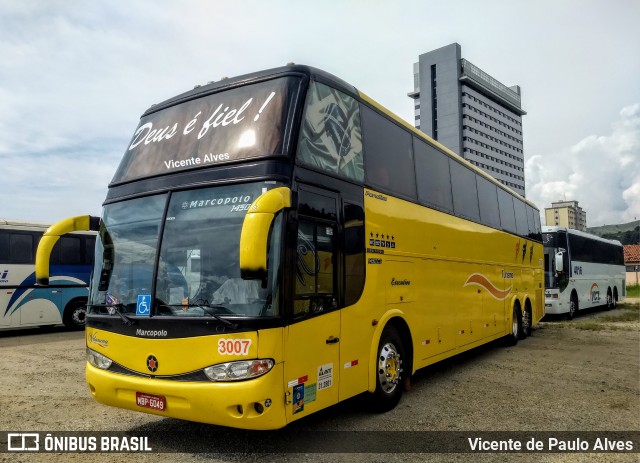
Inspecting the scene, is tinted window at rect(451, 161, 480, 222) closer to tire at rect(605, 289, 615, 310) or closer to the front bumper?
the front bumper

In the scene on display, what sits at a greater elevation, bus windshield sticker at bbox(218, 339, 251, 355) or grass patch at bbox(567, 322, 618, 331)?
bus windshield sticker at bbox(218, 339, 251, 355)

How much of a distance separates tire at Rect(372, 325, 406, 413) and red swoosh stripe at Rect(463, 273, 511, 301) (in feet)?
10.3

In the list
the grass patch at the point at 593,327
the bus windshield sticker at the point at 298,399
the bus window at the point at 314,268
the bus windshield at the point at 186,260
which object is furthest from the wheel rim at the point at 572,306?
the bus windshield at the point at 186,260

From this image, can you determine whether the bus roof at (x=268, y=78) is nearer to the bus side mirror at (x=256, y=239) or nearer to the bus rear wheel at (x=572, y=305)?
the bus side mirror at (x=256, y=239)

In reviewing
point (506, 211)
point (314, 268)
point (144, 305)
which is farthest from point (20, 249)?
point (506, 211)

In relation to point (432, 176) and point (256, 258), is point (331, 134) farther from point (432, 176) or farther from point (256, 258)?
point (432, 176)

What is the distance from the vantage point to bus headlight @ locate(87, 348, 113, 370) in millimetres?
5188

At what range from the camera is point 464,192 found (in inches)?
388

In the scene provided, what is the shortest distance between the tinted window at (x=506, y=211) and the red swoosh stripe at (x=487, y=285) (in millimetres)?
1544

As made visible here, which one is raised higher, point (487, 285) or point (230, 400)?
point (487, 285)

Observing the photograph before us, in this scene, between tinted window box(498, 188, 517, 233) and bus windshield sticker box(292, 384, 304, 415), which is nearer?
bus windshield sticker box(292, 384, 304, 415)

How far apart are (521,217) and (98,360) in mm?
11947

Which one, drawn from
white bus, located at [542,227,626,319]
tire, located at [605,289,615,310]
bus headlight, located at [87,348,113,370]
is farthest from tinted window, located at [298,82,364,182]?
tire, located at [605,289,615,310]

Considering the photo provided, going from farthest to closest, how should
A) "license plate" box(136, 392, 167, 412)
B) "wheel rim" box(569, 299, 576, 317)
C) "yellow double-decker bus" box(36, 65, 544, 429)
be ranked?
"wheel rim" box(569, 299, 576, 317), "license plate" box(136, 392, 167, 412), "yellow double-decker bus" box(36, 65, 544, 429)
